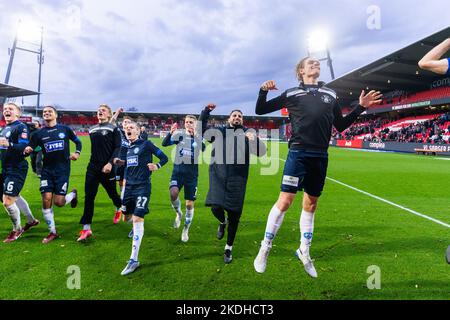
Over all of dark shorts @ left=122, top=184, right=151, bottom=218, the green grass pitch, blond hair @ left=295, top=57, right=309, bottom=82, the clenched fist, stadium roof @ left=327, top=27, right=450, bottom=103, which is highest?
stadium roof @ left=327, top=27, right=450, bottom=103

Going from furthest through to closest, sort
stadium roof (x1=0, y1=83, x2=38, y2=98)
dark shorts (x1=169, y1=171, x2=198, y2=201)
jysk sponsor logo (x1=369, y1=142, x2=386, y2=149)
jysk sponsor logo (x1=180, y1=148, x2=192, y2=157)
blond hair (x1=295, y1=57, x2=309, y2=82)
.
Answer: stadium roof (x1=0, y1=83, x2=38, y2=98), jysk sponsor logo (x1=369, y1=142, x2=386, y2=149), jysk sponsor logo (x1=180, y1=148, x2=192, y2=157), dark shorts (x1=169, y1=171, x2=198, y2=201), blond hair (x1=295, y1=57, x2=309, y2=82)

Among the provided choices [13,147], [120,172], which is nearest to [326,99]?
[13,147]

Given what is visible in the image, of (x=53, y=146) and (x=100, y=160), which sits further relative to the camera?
(x=100, y=160)

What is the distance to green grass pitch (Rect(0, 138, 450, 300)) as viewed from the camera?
11.1 feet

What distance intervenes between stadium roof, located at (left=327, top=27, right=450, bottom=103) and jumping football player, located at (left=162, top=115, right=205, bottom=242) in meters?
27.4

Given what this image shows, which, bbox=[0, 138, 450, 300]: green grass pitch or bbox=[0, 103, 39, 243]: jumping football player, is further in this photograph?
bbox=[0, 103, 39, 243]: jumping football player

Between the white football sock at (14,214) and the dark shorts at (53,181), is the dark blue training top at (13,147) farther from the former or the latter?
the white football sock at (14,214)

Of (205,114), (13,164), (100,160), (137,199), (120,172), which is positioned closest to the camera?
(137,199)

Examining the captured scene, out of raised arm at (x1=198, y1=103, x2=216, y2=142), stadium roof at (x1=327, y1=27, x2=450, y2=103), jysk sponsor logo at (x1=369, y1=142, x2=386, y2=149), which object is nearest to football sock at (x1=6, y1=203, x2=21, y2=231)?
raised arm at (x1=198, y1=103, x2=216, y2=142)

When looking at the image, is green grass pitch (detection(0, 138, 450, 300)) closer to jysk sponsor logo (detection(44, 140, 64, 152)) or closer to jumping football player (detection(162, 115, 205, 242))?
jumping football player (detection(162, 115, 205, 242))

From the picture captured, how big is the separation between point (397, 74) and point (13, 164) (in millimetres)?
44413

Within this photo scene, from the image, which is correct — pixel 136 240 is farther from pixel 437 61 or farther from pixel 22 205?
pixel 437 61

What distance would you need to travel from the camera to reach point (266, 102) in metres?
3.83

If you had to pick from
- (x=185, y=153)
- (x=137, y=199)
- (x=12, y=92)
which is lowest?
(x=137, y=199)
